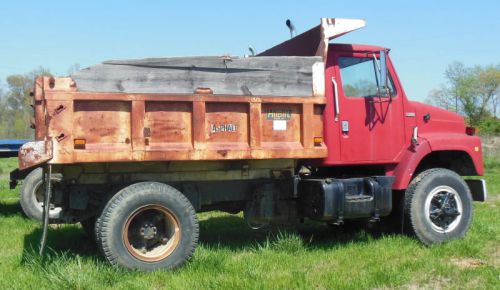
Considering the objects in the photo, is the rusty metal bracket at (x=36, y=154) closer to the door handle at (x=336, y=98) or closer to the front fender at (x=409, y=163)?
the door handle at (x=336, y=98)

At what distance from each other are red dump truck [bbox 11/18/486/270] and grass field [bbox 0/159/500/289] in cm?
34

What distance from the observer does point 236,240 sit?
24.7 ft

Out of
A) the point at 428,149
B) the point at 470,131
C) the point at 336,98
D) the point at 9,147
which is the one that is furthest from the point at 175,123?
the point at 9,147

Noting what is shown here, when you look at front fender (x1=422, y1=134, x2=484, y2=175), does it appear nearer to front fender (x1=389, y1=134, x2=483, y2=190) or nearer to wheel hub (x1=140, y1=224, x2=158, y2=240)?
front fender (x1=389, y1=134, x2=483, y2=190)

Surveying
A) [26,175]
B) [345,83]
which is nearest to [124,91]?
[345,83]

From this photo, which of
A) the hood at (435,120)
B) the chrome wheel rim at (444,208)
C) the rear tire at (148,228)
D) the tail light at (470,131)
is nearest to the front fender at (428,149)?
the hood at (435,120)

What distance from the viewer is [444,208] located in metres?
7.16

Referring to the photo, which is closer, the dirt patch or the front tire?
the dirt patch

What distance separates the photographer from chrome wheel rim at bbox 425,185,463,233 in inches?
281

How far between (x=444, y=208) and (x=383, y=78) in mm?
1861

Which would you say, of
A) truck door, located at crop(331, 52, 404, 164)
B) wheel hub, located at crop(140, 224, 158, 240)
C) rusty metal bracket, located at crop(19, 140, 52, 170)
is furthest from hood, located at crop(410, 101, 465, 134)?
rusty metal bracket, located at crop(19, 140, 52, 170)

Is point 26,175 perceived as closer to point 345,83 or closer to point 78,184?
point 78,184

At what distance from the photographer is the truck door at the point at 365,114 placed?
6.88 meters

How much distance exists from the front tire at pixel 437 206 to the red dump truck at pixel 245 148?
1 cm
